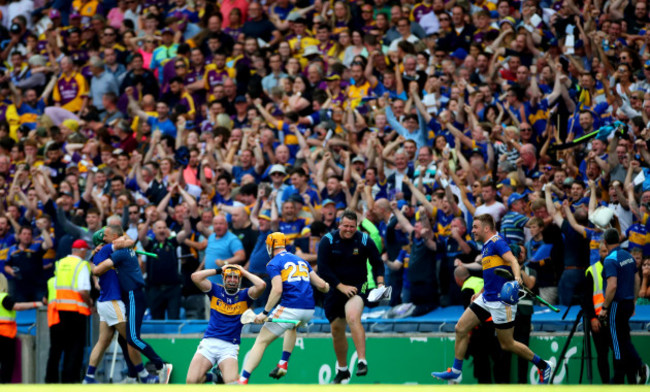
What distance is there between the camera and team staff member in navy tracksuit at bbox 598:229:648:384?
12.1m

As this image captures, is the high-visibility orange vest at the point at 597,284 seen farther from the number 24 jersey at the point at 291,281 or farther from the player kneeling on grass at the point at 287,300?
the number 24 jersey at the point at 291,281

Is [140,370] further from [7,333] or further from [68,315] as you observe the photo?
[7,333]

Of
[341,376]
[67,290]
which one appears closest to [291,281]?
[341,376]

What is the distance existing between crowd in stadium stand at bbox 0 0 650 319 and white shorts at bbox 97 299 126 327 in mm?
1935

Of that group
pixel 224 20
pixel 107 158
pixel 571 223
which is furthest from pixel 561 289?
pixel 224 20

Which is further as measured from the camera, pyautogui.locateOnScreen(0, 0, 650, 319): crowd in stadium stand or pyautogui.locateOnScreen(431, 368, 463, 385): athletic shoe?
pyautogui.locateOnScreen(0, 0, 650, 319): crowd in stadium stand

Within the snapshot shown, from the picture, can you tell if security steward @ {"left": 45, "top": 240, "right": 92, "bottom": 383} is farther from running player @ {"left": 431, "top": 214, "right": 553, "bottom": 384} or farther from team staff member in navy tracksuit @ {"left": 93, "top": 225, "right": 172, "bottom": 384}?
running player @ {"left": 431, "top": 214, "right": 553, "bottom": 384}

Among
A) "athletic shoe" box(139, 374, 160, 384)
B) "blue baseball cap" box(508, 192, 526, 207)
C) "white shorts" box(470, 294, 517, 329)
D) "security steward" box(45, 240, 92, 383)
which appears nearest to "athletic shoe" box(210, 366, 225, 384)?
"athletic shoe" box(139, 374, 160, 384)

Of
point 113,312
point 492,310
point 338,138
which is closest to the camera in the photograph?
point 492,310

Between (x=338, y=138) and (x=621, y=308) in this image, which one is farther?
(x=338, y=138)

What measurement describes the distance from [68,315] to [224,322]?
9.54 feet

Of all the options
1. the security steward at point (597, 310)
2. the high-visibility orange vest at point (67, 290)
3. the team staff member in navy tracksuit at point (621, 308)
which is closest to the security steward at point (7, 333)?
the high-visibility orange vest at point (67, 290)

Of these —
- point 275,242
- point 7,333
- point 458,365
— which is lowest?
point 7,333

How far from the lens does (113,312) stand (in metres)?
13.1
